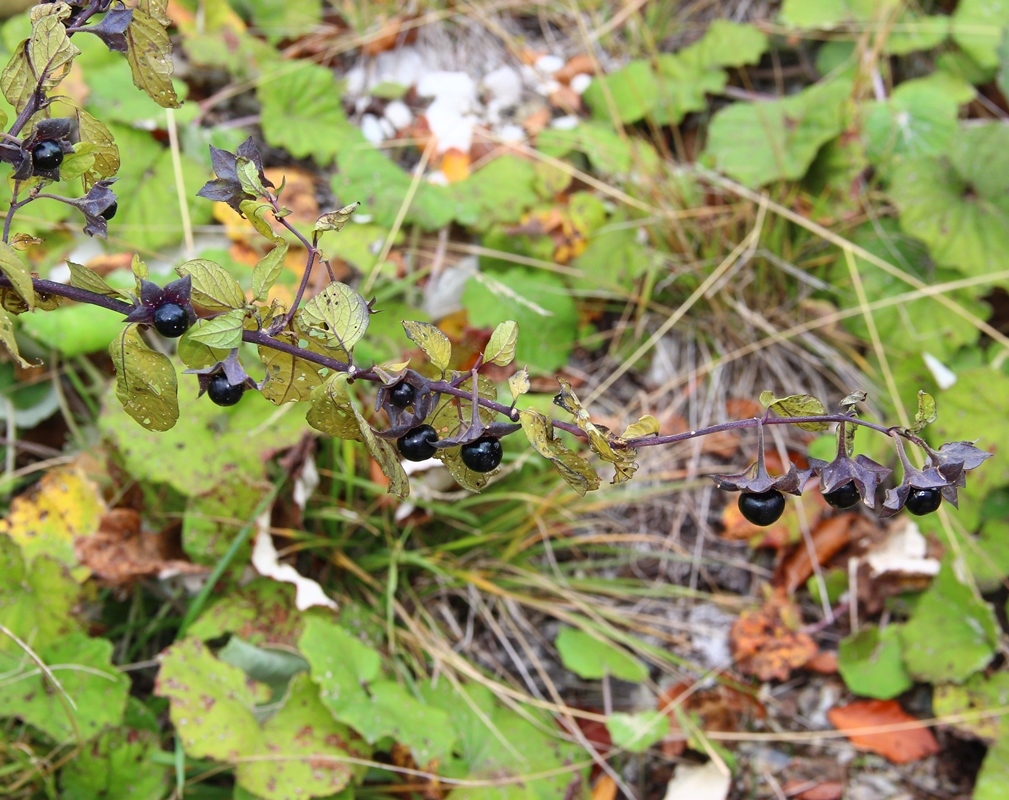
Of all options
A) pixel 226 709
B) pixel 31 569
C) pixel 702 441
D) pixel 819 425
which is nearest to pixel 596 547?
pixel 702 441

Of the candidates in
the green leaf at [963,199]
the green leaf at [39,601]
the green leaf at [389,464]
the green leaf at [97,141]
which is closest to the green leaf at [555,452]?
the green leaf at [389,464]

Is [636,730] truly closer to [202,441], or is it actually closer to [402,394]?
[202,441]

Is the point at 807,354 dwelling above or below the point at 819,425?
below

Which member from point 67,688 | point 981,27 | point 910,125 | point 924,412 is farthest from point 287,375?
point 981,27

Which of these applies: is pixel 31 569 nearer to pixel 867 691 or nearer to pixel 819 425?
pixel 819 425

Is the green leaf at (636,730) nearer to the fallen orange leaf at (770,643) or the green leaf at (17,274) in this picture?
the fallen orange leaf at (770,643)
